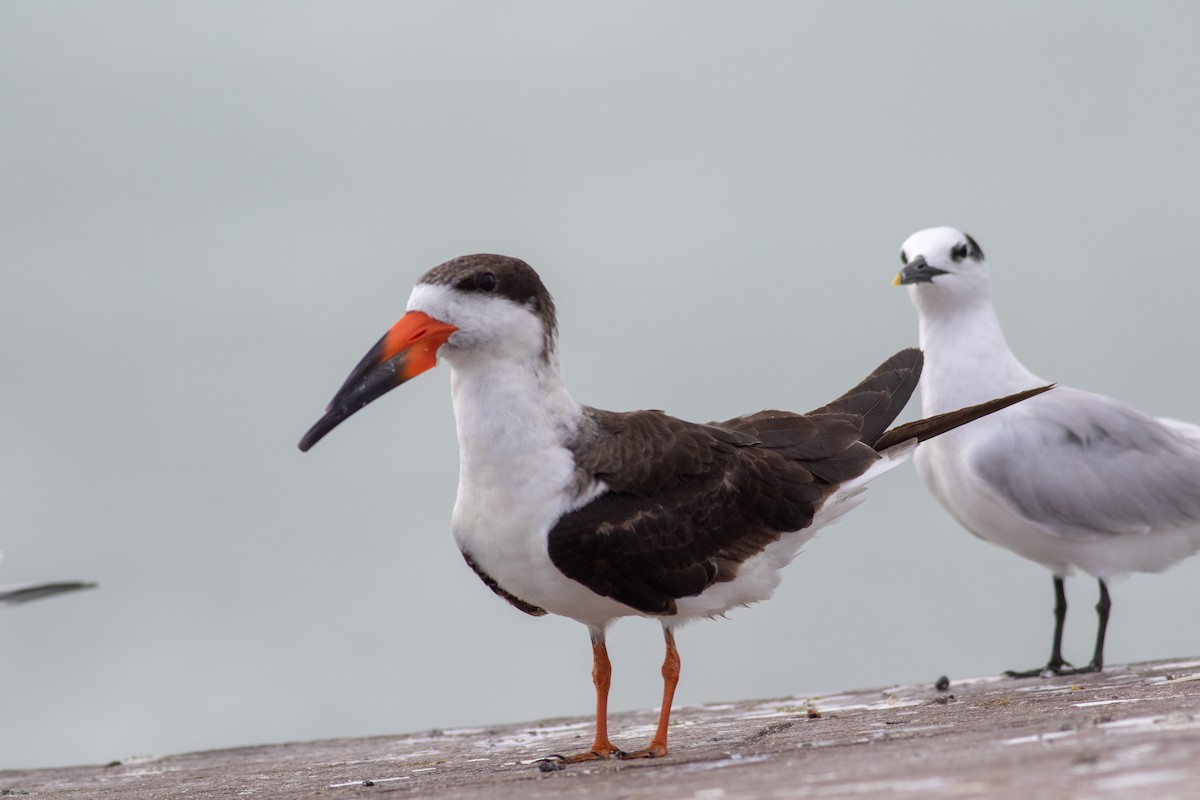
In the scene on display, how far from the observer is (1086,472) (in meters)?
7.46

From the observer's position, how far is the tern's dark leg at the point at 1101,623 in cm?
721

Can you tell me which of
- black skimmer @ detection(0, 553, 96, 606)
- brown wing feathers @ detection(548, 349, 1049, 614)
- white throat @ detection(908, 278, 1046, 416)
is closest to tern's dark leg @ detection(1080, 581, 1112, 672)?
white throat @ detection(908, 278, 1046, 416)

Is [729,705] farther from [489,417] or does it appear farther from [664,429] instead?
[489,417]

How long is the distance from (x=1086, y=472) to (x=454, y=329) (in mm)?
4412

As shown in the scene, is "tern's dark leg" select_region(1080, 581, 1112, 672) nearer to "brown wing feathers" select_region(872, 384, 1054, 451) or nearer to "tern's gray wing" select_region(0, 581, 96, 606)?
"brown wing feathers" select_region(872, 384, 1054, 451)

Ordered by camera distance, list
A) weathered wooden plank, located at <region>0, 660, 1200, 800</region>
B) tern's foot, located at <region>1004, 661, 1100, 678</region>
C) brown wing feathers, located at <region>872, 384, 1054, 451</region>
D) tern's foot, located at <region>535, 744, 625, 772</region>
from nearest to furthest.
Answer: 1. weathered wooden plank, located at <region>0, 660, 1200, 800</region>
2. tern's foot, located at <region>535, 744, 625, 772</region>
3. brown wing feathers, located at <region>872, 384, 1054, 451</region>
4. tern's foot, located at <region>1004, 661, 1100, 678</region>

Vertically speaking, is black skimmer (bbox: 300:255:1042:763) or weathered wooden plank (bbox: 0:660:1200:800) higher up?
black skimmer (bbox: 300:255:1042:763)

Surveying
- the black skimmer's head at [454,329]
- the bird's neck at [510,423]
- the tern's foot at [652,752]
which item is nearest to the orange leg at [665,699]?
the tern's foot at [652,752]

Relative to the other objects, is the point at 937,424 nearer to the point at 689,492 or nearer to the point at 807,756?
the point at 689,492

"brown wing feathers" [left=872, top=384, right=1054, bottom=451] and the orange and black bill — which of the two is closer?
the orange and black bill

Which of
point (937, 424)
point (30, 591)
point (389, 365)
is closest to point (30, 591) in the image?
point (30, 591)

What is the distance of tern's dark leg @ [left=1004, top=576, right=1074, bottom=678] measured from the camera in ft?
23.5

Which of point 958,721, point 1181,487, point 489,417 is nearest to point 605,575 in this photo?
point 489,417

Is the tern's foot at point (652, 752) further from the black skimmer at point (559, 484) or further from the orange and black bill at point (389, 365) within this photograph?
the orange and black bill at point (389, 365)
